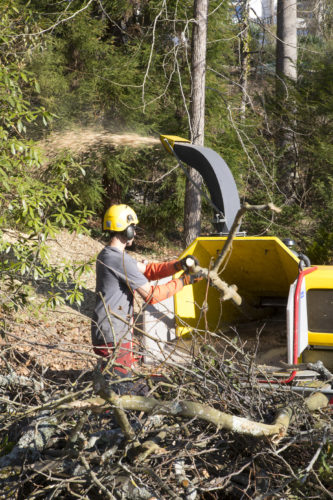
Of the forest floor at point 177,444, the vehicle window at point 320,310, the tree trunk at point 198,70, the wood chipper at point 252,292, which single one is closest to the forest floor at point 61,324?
the forest floor at point 177,444

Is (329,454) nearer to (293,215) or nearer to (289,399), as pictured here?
(289,399)

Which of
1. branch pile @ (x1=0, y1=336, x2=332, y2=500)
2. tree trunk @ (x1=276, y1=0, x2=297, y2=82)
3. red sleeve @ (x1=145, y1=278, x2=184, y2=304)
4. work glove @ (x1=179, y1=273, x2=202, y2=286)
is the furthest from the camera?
tree trunk @ (x1=276, y1=0, x2=297, y2=82)

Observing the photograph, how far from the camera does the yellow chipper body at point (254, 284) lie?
490 centimetres

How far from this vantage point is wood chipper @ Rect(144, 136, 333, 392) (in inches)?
195

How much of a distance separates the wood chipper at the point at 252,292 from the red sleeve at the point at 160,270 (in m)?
0.29

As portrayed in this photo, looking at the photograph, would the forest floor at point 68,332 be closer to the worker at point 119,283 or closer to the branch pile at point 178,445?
the worker at point 119,283

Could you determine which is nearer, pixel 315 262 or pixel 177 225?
pixel 315 262

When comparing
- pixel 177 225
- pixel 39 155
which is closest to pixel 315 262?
pixel 177 225

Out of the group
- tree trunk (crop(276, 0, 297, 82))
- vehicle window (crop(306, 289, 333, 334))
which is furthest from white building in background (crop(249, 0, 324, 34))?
vehicle window (crop(306, 289, 333, 334))

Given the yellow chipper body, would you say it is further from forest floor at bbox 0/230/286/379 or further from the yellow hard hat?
the yellow hard hat

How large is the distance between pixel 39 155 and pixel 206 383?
10.6 ft

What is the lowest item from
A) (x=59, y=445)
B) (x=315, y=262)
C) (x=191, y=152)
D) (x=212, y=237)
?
(x=315, y=262)

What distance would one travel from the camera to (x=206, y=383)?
12.1 ft

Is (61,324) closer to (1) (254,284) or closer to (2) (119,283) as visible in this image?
(1) (254,284)
